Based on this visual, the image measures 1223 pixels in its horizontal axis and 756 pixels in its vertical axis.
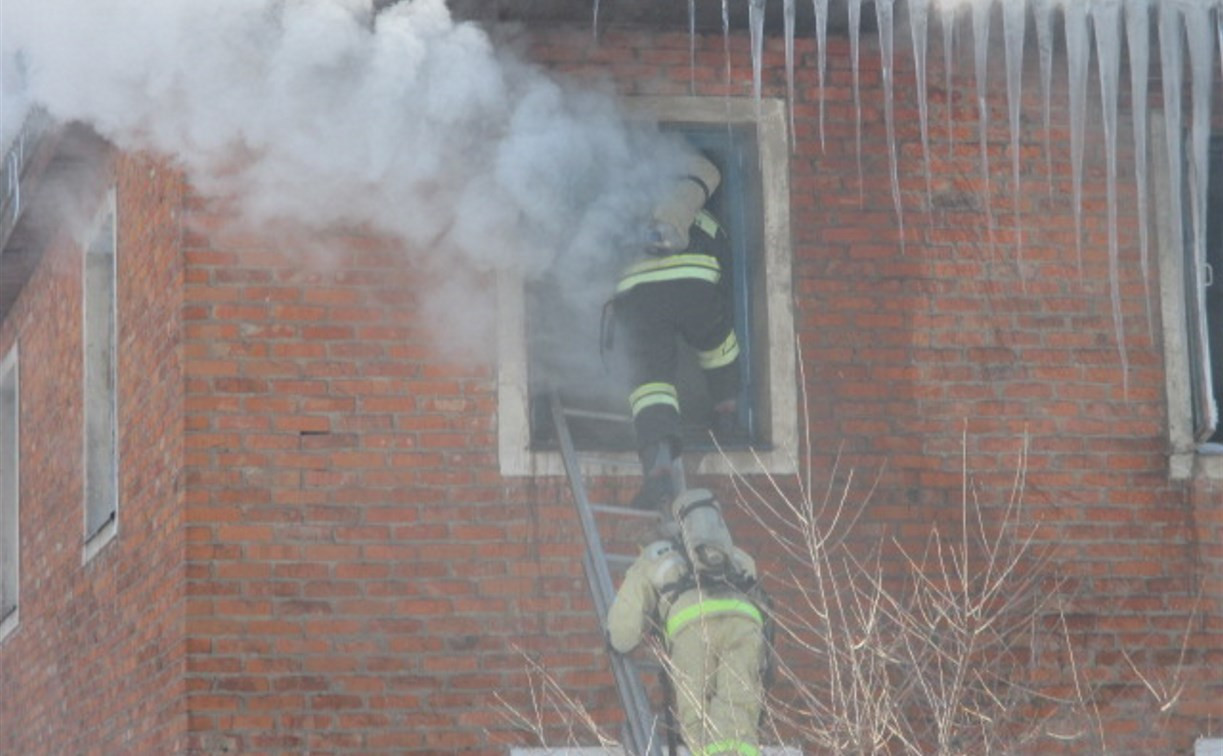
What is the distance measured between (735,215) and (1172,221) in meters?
1.74

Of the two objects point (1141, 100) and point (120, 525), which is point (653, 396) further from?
point (120, 525)

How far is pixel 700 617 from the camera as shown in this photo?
7961mm

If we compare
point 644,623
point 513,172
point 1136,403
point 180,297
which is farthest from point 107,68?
point 1136,403

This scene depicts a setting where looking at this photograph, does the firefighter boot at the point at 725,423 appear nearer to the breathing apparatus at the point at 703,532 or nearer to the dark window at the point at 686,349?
the dark window at the point at 686,349

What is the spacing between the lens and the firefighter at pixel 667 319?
917 centimetres

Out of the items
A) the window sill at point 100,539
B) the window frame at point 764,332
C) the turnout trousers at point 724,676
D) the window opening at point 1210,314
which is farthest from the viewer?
the window sill at point 100,539

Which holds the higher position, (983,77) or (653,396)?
(983,77)

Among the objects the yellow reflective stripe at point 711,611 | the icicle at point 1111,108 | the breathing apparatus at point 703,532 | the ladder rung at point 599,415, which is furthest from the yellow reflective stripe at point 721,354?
the yellow reflective stripe at point 711,611

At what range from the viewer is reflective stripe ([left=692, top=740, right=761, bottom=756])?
770 cm

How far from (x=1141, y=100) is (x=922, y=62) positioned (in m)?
0.88

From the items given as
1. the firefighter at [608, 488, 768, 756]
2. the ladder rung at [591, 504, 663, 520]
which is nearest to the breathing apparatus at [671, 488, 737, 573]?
the firefighter at [608, 488, 768, 756]

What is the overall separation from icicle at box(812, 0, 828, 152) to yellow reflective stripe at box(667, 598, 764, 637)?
249 centimetres

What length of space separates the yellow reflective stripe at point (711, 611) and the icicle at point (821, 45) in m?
2.49

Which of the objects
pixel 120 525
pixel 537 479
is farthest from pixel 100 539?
pixel 537 479
